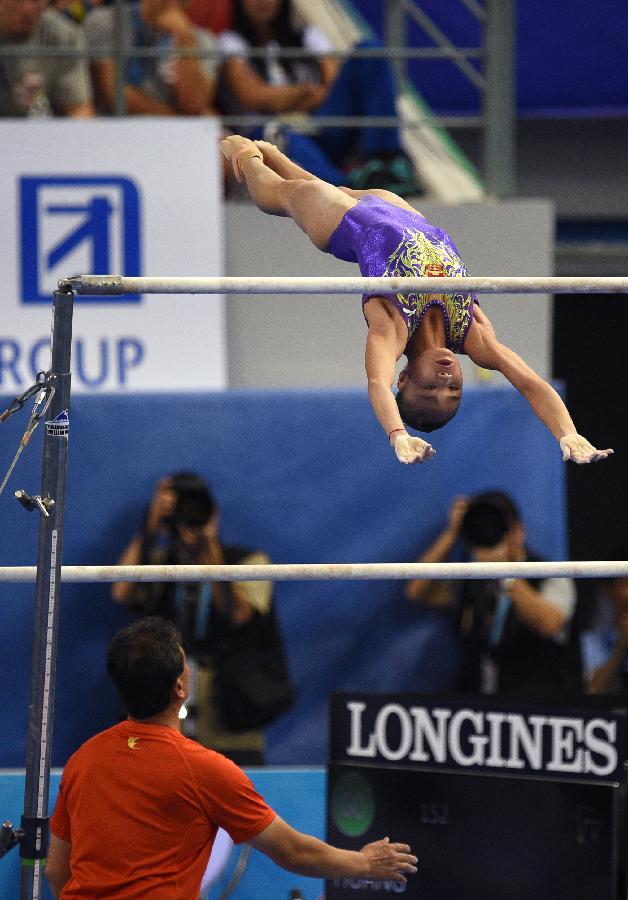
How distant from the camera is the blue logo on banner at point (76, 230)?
571cm

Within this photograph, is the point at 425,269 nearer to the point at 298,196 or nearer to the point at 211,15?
the point at 298,196

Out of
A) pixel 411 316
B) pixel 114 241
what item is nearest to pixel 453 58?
pixel 114 241

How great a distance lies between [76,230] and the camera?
5.73 metres

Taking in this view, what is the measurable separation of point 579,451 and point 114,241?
112 inches

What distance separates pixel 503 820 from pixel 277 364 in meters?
2.90

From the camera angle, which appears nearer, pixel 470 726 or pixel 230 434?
pixel 470 726

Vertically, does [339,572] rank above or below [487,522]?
below

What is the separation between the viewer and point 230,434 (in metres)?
5.60

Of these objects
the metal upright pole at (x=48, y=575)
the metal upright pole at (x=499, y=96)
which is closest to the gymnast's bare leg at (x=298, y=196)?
the metal upright pole at (x=48, y=575)

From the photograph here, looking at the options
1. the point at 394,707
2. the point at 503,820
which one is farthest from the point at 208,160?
the point at 503,820

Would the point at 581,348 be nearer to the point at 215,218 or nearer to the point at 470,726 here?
the point at 215,218

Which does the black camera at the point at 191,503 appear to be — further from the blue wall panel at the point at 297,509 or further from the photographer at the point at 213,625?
the blue wall panel at the point at 297,509

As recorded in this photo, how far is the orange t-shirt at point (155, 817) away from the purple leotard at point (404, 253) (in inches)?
50.6

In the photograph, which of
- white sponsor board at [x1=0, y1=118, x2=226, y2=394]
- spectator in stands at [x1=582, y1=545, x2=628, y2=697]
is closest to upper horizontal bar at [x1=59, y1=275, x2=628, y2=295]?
spectator in stands at [x1=582, y1=545, x2=628, y2=697]
